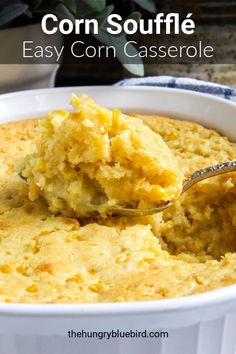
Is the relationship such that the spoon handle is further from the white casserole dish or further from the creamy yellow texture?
the white casserole dish

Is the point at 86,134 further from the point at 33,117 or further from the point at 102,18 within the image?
the point at 102,18

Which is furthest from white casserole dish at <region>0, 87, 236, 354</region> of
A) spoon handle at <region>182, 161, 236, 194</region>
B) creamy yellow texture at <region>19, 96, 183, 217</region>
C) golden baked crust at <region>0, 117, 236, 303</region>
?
spoon handle at <region>182, 161, 236, 194</region>

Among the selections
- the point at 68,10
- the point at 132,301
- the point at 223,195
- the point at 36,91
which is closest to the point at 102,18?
the point at 68,10

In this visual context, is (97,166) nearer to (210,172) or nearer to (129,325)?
(210,172)

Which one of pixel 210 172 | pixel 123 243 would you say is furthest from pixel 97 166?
pixel 210 172

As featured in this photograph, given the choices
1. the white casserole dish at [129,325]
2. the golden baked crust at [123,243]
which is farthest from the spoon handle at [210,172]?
the white casserole dish at [129,325]

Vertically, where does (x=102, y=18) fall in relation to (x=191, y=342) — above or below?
above

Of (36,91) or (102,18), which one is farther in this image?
(102,18)
